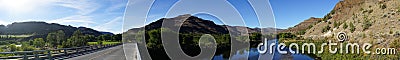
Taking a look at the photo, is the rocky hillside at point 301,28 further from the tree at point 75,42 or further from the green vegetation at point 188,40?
the green vegetation at point 188,40

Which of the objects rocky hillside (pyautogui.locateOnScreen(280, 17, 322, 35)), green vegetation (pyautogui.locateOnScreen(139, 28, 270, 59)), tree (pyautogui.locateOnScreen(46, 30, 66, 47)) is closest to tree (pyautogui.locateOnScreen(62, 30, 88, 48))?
tree (pyautogui.locateOnScreen(46, 30, 66, 47))

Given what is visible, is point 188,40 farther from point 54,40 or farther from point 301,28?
point 301,28

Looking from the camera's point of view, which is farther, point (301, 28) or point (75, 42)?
point (301, 28)

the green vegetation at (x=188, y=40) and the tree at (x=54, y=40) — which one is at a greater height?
the tree at (x=54, y=40)

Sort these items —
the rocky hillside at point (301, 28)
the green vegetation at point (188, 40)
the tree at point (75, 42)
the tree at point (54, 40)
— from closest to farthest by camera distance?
the green vegetation at point (188, 40) < the tree at point (75, 42) < the tree at point (54, 40) < the rocky hillside at point (301, 28)

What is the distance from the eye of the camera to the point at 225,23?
684 cm

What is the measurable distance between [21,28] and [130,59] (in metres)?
128

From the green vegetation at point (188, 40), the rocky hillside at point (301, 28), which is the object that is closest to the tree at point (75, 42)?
the rocky hillside at point (301, 28)

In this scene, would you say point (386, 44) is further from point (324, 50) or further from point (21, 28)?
point (21, 28)

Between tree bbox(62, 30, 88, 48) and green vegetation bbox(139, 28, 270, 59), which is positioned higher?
tree bbox(62, 30, 88, 48)

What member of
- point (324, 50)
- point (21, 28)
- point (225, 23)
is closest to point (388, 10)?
point (324, 50)

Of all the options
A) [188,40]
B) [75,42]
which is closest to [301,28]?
[75,42]

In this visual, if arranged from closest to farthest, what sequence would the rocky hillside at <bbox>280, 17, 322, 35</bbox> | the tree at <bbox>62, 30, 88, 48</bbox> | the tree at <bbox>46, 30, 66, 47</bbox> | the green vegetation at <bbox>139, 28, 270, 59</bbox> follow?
the green vegetation at <bbox>139, 28, 270, 59</bbox>
the tree at <bbox>62, 30, 88, 48</bbox>
the tree at <bbox>46, 30, 66, 47</bbox>
the rocky hillside at <bbox>280, 17, 322, 35</bbox>

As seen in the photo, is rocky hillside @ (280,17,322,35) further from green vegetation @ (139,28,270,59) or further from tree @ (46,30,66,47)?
green vegetation @ (139,28,270,59)
